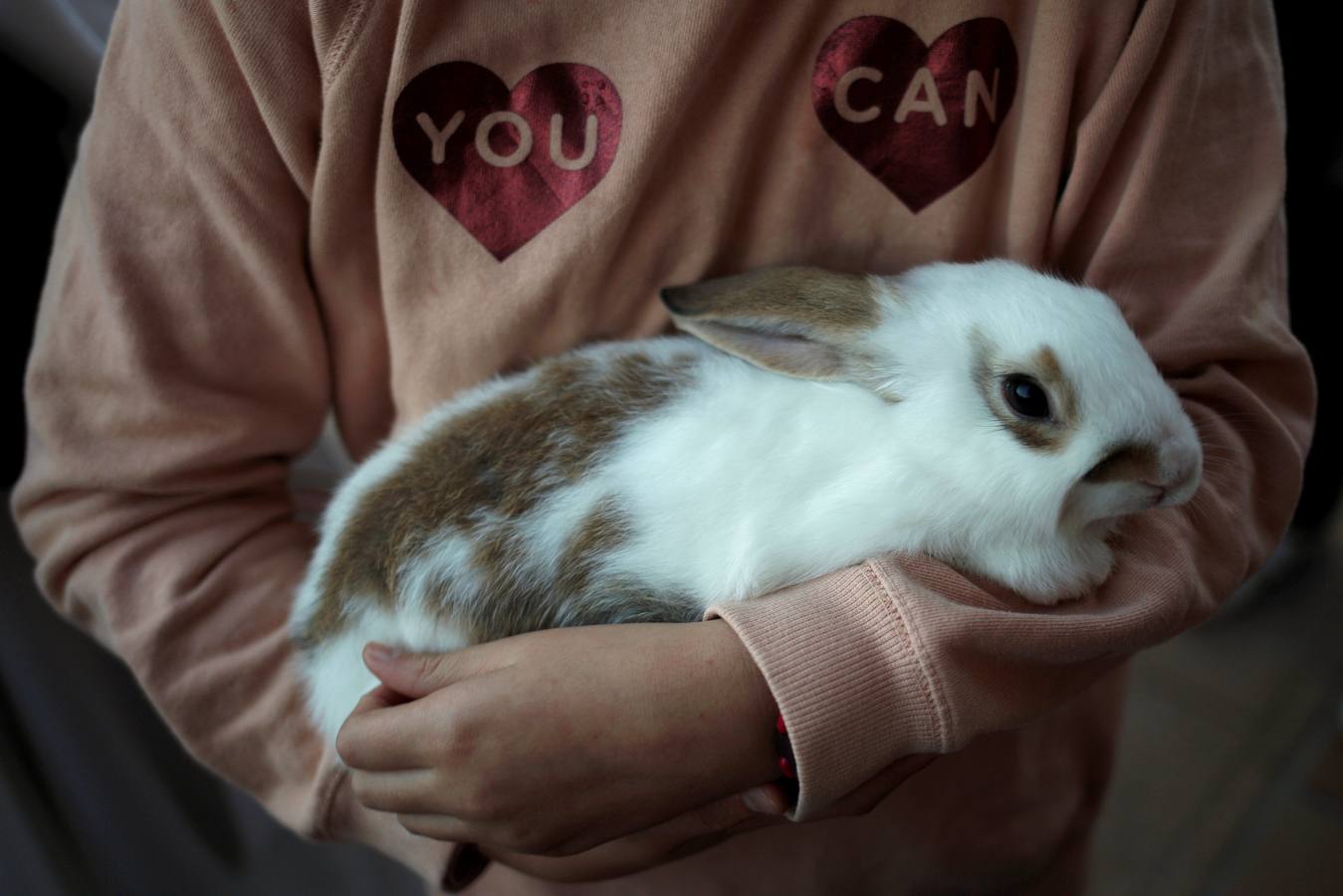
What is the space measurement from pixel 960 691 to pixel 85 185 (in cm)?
73

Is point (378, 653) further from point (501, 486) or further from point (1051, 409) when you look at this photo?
point (1051, 409)

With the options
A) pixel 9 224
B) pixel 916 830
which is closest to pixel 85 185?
pixel 9 224

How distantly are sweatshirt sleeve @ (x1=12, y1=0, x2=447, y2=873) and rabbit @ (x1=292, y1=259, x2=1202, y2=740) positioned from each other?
0.11 m

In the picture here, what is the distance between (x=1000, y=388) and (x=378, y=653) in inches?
19.5

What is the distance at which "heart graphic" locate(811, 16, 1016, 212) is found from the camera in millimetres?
643

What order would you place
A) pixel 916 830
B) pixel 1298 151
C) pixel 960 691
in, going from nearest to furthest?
pixel 960 691
pixel 916 830
pixel 1298 151

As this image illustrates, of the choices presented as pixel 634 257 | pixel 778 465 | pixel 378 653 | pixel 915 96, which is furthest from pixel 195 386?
pixel 915 96

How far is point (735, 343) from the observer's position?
0.66m

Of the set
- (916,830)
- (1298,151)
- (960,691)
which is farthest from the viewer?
(1298,151)

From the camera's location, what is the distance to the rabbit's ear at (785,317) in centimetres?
64

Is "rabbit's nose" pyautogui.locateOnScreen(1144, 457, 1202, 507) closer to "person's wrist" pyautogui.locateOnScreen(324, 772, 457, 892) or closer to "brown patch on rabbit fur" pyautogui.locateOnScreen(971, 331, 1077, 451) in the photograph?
"brown patch on rabbit fur" pyautogui.locateOnScreen(971, 331, 1077, 451)

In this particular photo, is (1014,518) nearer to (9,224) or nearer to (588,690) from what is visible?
(588,690)

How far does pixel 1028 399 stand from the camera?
2.05 ft

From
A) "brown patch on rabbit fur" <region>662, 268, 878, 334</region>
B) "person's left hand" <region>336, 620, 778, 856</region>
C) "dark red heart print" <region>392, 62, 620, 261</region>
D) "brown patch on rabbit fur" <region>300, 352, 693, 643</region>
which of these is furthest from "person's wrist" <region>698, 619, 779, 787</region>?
"dark red heart print" <region>392, 62, 620, 261</region>
